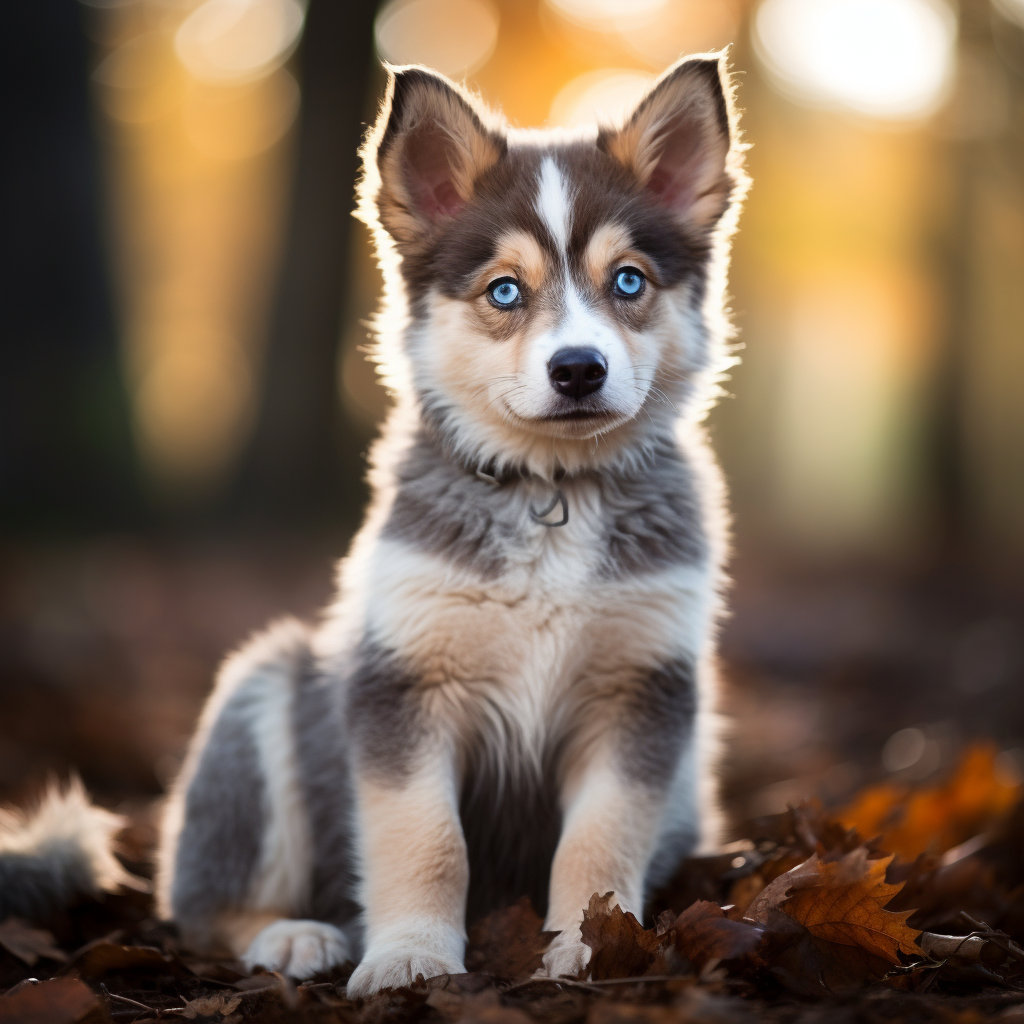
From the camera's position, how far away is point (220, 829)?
3.18 meters

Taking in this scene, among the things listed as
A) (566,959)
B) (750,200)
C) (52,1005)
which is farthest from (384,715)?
(750,200)

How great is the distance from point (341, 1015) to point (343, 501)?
958 centimetres

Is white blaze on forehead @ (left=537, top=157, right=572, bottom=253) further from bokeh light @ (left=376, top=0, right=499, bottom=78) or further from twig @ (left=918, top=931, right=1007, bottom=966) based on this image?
bokeh light @ (left=376, top=0, right=499, bottom=78)

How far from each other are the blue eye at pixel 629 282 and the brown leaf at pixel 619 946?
1.71m

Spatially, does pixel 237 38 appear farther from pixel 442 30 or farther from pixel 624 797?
pixel 624 797

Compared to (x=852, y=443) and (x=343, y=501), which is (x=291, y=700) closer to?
(x=343, y=501)

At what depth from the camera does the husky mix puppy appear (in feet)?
9.19

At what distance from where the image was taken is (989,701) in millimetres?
5793

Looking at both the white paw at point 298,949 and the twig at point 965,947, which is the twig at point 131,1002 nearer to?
the white paw at point 298,949

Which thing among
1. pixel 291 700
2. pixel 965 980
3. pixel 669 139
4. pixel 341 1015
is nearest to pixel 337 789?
pixel 291 700

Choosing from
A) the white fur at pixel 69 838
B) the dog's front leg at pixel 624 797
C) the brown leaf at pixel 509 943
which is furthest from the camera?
the white fur at pixel 69 838

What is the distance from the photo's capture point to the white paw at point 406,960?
96.9 inches

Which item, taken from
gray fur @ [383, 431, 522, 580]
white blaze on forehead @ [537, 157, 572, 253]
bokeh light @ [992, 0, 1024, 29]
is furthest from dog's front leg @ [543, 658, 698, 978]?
bokeh light @ [992, 0, 1024, 29]

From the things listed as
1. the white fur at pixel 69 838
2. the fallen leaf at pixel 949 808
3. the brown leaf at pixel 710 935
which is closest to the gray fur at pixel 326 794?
the white fur at pixel 69 838
